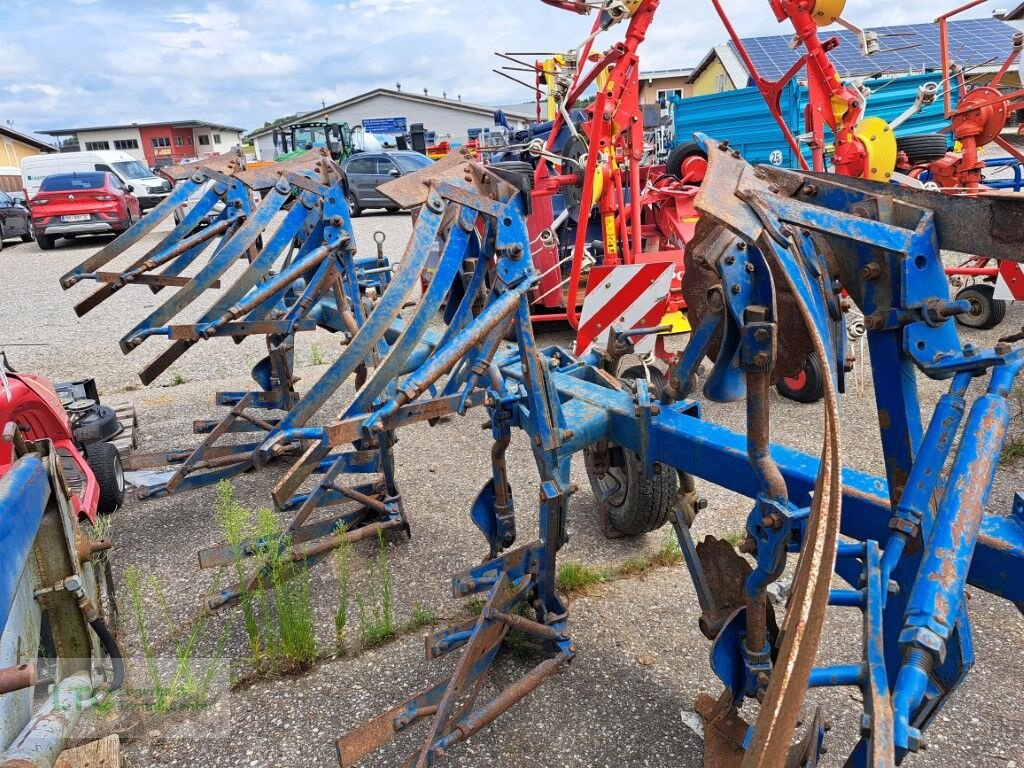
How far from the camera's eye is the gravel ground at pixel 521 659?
7.14 feet

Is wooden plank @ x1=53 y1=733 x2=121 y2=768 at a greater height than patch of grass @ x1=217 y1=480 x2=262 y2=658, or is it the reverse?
patch of grass @ x1=217 y1=480 x2=262 y2=658

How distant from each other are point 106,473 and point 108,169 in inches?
672

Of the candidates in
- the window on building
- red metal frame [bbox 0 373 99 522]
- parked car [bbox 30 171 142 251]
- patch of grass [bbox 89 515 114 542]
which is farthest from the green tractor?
patch of grass [bbox 89 515 114 542]

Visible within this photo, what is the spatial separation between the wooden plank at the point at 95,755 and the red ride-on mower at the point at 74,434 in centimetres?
106

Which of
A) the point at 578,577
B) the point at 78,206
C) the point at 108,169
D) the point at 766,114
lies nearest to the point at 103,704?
the point at 578,577

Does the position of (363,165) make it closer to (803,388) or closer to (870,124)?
(870,124)

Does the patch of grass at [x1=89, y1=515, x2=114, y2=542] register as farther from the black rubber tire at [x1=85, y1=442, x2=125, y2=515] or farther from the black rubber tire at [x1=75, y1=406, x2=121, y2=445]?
the black rubber tire at [x1=75, y1=406, x2=121, y2=445]

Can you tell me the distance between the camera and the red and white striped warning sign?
4402 mm

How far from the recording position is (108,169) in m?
17.7

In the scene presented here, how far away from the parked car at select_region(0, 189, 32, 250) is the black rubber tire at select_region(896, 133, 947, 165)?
17444mm

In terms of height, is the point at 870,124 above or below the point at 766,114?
below

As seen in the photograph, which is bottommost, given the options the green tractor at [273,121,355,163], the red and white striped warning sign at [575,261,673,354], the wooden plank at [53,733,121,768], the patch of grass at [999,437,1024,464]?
the wooden plank at [53,733,121,768]

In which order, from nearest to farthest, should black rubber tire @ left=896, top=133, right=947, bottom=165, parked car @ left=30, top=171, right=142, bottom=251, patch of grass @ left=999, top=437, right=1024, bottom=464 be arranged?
patch of grass @ left=999, top=437, right=1024, bottom=464 < black rubber tire @ left=896, top=133, right=947, bottom=165 < parked car @ left=30, top=171, right=142, bottom=251

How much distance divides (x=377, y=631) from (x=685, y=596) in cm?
121
